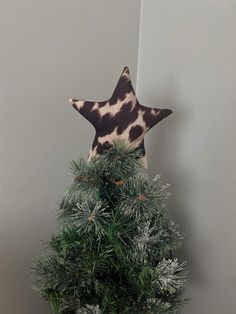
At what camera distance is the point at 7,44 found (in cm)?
80

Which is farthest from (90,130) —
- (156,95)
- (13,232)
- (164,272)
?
(164,272)

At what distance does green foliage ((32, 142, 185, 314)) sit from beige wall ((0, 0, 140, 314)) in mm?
165

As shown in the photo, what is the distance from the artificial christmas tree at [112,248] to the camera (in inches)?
26.1

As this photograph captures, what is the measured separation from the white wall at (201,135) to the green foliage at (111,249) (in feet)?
0.60

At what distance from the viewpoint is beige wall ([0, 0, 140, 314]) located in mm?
814

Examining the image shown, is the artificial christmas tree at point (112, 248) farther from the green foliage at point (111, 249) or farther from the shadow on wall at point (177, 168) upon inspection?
the shadow on wall at point (177, 168)

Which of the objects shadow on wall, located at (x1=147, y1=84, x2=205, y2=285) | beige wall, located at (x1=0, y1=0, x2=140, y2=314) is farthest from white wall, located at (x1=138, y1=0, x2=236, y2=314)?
beige wall, located at (x1=0, y1=0, x2=140, y2=314)

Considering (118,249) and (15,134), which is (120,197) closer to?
(118,249)

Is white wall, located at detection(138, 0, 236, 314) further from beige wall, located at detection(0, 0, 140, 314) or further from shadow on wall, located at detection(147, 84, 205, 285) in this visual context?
beige wall, located at detection(0, 0, 140, 314)

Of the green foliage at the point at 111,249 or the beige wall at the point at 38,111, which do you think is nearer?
the green foliage at the point at 111,249

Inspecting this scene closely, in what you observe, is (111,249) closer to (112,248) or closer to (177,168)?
(112,248)

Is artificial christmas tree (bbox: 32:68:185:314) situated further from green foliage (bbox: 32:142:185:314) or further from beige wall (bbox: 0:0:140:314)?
beige wall (bbox: 0:0:140:314)

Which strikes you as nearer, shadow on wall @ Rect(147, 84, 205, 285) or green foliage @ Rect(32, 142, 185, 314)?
green foliage @ Rect(32, 142, 185, 314)

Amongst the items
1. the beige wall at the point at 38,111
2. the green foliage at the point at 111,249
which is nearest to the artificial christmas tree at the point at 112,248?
the green foliage at the point at 111,249
